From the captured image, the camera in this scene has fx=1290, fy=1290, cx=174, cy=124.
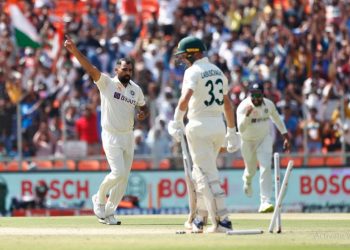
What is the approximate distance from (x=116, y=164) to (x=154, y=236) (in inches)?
102

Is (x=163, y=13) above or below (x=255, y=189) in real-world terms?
above

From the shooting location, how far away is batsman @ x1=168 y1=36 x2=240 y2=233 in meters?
15.2

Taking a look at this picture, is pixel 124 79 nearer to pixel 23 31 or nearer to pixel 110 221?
pixel 110 221

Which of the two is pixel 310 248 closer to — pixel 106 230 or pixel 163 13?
pixel 106 230

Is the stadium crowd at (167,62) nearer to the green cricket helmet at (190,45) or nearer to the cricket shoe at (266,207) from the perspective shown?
the cricket shoe at (266,207)

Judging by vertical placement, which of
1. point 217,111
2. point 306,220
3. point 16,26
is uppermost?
point 16,26

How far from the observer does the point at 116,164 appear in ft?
58.2

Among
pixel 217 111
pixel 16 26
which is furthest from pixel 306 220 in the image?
pixel 16 26

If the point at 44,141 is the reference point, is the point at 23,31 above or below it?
above

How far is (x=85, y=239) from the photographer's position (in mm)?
14922

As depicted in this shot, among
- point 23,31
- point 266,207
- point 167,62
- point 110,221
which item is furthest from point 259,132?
point 23,31

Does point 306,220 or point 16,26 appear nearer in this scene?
point 306,220

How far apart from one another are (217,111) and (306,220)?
4581mm

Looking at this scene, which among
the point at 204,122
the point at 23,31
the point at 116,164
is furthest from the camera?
the point at 23,31
